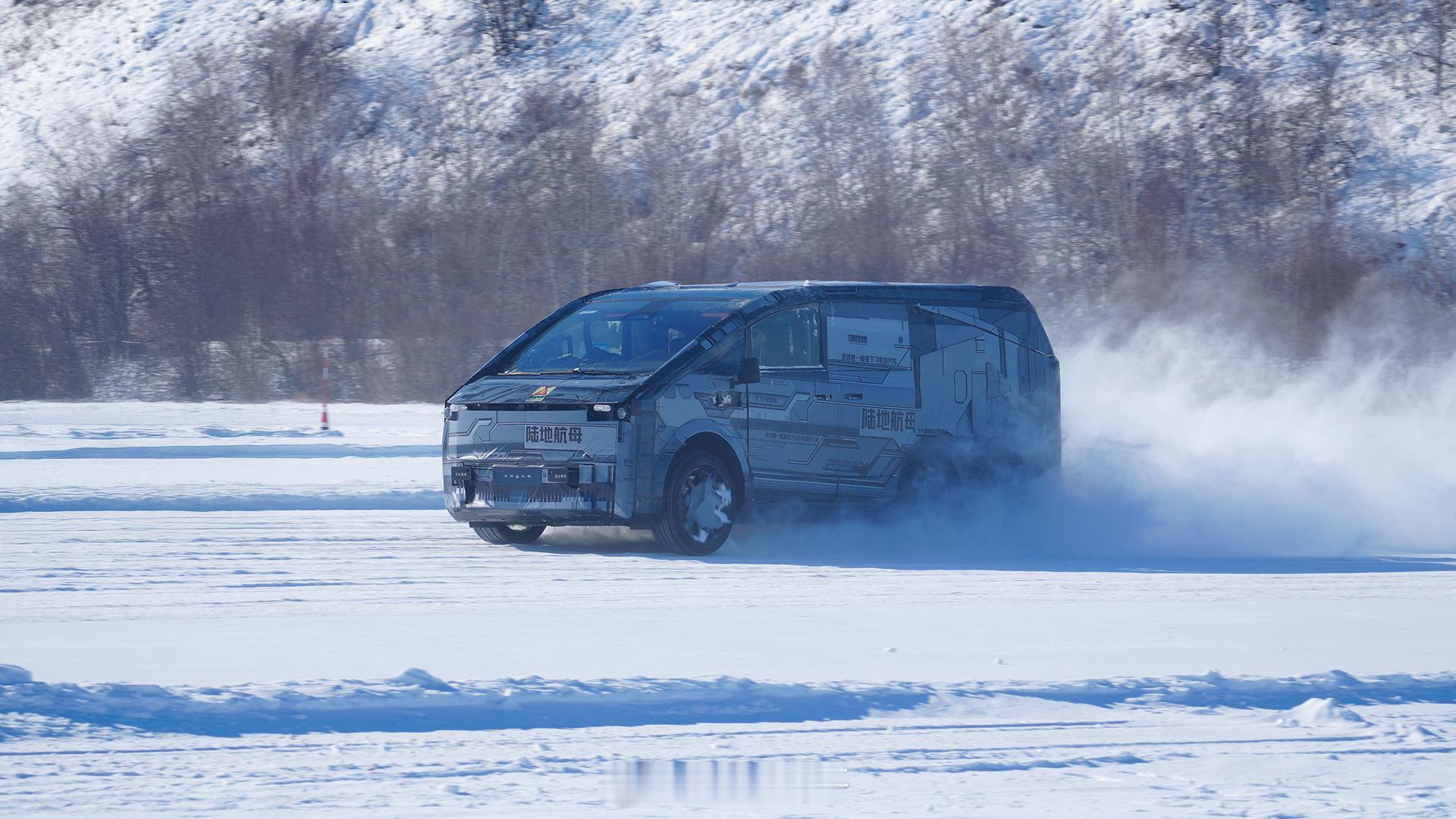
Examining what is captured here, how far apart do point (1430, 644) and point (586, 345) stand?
5955mm

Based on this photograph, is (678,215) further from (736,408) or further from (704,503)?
(704,503)

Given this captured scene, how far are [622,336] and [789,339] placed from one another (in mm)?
1210

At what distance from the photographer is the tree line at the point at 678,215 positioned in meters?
29.7

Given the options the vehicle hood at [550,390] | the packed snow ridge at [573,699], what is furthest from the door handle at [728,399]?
the packed snow ridge at [573,699]

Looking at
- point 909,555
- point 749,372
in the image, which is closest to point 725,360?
point 749,372

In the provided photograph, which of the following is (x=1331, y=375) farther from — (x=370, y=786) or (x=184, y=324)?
(x=370, y=786)

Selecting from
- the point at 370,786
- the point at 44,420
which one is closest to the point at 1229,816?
the point at 370,786

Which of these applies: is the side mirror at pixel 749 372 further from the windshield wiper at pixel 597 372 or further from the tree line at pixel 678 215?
the tree line at pixel 678 215

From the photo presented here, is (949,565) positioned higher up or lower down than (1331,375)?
lower down

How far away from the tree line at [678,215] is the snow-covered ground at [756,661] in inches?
689

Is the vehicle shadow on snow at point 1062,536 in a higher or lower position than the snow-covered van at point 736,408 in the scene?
lower

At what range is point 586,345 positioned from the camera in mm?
10914

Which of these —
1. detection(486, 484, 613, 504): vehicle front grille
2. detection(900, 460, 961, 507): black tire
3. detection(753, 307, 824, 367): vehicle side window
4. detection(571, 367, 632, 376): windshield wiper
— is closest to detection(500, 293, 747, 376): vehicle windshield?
detection(571, 367, 632, 376): windshield wiper

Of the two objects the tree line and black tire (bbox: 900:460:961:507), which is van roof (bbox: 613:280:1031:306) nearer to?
black tire (bbox: 900:460:961:507)
